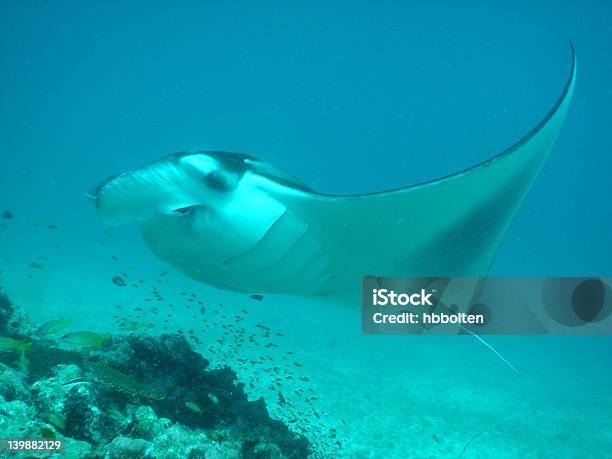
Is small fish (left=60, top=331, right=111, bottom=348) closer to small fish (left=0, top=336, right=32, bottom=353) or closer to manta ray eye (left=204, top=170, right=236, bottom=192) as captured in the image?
small fish (left=0, top=336, right=32, bottom=353)

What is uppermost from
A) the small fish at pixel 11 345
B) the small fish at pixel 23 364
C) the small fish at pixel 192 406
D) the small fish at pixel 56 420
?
the small fish at pixel 11 345

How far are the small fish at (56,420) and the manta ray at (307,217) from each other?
139 cm

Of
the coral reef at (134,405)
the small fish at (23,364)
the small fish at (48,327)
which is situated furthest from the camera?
the small fish at (48,327)

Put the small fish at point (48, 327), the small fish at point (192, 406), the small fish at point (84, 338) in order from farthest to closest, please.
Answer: the small fish at point (48, 327) < the small fish at point (84, 338) < the small fish at point (192, 406)

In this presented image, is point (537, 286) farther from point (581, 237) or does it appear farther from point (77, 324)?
point (581, 237)

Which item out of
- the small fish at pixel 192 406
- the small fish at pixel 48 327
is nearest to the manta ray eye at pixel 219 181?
the small fish at pixel 192 406

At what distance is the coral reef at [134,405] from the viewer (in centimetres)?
255

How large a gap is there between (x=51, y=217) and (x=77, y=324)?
49.8m

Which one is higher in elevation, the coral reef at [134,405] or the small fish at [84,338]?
the small fish at [84,338]

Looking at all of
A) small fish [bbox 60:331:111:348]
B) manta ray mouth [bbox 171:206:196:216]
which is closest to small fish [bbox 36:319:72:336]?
small fish [bbox 60:331:111:348]

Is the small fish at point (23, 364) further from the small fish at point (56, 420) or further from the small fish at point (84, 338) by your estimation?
the small fish at point (56, 420)

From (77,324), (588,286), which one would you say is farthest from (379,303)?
(77,324)

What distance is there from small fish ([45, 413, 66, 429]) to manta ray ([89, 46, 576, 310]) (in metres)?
1.39

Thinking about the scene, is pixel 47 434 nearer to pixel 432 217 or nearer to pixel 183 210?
pixel 183 210
